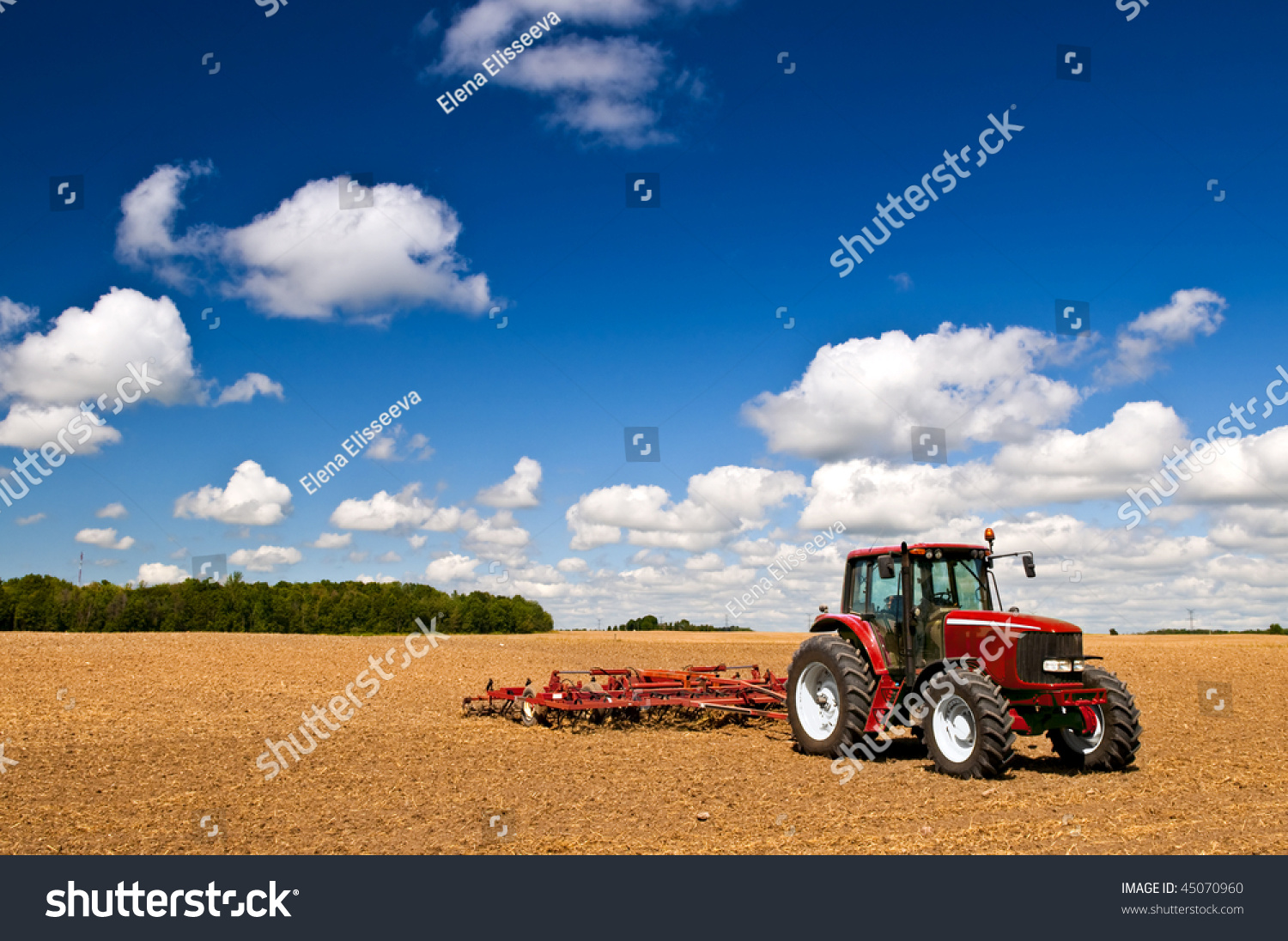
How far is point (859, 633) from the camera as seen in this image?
12.1 metres

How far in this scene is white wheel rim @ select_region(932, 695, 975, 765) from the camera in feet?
33.3

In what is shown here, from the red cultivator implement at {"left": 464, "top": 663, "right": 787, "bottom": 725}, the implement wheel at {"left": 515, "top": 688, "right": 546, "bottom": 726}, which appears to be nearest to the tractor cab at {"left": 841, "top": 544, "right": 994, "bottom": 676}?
the red cultivator implement at {"left": 464, "top": 663, "right": 787, "bottom": 725}

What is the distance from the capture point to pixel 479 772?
1099 cm

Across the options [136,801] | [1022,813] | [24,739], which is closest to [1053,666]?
[1022,813]

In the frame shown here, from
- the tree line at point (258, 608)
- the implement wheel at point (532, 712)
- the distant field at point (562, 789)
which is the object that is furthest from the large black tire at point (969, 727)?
the tree line at point (258, 608)

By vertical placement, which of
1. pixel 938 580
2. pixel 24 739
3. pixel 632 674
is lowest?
pixel 24 739

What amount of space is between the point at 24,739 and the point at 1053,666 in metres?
14.8

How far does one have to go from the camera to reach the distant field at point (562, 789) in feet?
24.8

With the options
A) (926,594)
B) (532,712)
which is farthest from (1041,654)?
(532,712)

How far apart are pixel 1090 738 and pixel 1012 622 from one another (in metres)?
1.86

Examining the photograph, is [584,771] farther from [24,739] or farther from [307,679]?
[307,679]

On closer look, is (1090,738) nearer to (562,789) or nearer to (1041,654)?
(1041,654)

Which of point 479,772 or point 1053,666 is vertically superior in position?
point 1053,666
